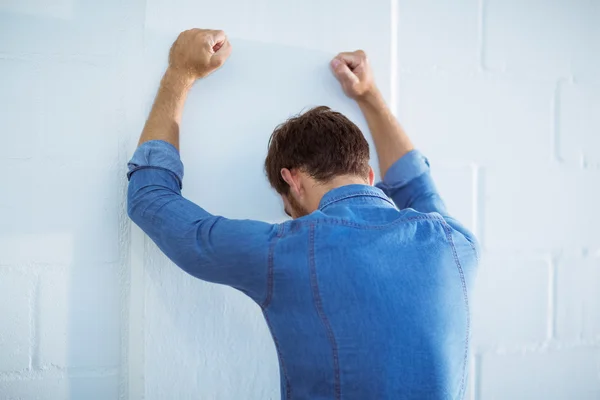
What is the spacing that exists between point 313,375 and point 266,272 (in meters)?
0.19

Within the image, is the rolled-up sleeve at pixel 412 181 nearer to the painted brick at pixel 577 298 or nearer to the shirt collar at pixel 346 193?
the shirt collar at pixel 346 193

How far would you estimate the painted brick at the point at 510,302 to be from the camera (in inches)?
52.4

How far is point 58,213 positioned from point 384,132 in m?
0.74

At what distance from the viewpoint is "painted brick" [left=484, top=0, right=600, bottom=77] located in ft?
4.42

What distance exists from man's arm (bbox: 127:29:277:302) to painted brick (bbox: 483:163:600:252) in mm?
756

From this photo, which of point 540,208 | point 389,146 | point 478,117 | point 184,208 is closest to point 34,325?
point 184,208

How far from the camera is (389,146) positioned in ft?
3.87

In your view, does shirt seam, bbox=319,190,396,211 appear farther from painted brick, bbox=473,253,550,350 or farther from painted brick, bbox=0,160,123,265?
painted brick, bbox=473,253,550,350

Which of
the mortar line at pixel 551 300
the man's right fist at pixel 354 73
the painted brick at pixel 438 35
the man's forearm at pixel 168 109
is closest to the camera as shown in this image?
the man's forearm at pixel 168 109

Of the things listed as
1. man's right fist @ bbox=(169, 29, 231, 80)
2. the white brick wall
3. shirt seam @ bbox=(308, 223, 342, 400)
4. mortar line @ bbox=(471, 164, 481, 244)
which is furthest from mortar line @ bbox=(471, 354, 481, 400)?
man's right fist @ bbox=(169, 29, 231, 80)

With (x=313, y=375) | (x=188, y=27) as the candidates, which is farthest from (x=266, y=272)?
(x=188, y=27)

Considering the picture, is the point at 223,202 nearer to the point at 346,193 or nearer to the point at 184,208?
the point at 184,208

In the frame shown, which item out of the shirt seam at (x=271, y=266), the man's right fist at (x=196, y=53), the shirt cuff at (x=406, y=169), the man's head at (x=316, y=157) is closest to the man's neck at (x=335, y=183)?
the man's head at (x=316, y=157)

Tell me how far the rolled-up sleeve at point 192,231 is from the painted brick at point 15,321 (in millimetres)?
305
